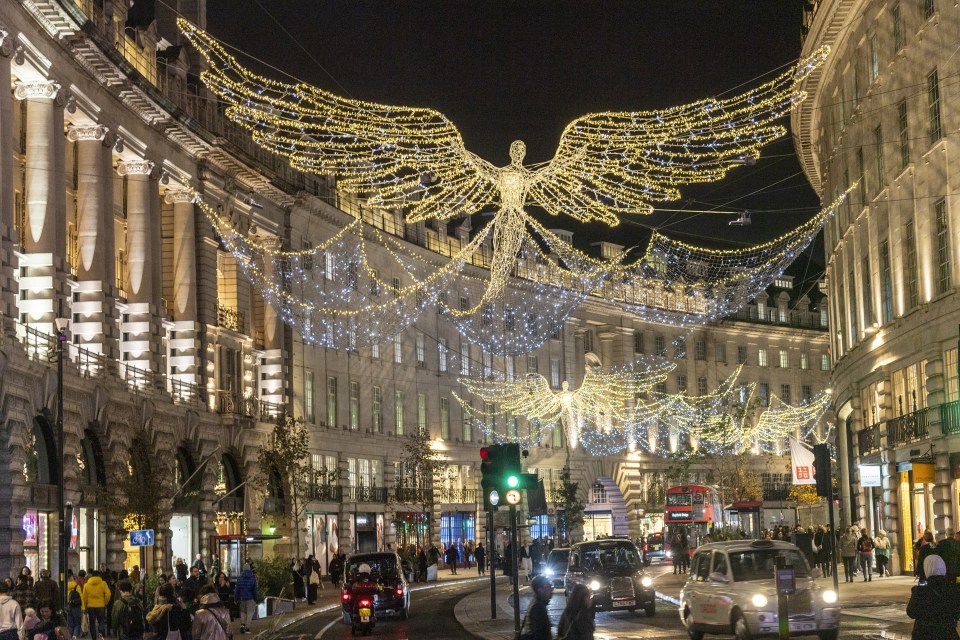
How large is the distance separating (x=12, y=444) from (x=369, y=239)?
35.8 metres

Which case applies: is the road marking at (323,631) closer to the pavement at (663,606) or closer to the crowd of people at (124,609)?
the pavement at (663,606)

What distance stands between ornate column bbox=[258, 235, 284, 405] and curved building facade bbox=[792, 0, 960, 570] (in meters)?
23.2

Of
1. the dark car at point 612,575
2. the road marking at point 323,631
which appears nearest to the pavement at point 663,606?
the road marking at point 323,631

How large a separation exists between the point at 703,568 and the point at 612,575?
764cm

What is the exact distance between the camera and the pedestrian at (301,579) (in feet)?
154

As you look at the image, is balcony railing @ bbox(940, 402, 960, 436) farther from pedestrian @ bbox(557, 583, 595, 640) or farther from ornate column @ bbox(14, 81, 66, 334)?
ornate column @ bbox(14, 81, 66, 334)

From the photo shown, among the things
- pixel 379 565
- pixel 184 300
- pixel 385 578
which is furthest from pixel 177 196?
pixel 385 578

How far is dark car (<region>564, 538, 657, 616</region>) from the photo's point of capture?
3170 cm

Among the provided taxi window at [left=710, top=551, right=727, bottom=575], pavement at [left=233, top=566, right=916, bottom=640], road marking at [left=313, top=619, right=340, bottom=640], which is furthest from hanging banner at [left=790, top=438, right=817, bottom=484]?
taxi window at [left=710, top=551, right=727, bottom=575]

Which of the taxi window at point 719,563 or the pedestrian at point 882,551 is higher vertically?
the taxi window at point 719,563

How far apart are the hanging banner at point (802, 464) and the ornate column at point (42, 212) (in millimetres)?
20407

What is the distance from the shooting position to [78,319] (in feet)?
146

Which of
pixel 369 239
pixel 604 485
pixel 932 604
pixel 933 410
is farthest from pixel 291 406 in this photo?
pixel 932 604

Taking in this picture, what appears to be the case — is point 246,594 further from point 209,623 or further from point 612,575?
point 209,623
